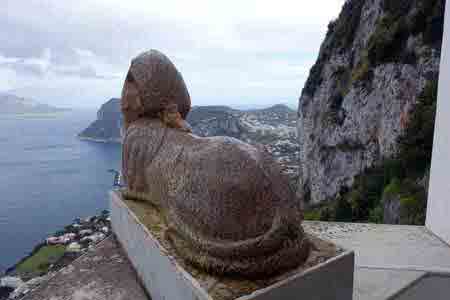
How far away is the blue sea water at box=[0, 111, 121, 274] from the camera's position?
2917 cm

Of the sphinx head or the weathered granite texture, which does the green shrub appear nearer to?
the weathered granite texture

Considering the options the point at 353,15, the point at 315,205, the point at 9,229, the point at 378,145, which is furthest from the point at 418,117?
the point at 9,229

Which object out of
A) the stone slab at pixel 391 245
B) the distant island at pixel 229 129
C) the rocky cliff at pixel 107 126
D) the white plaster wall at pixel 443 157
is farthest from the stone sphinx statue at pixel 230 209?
the rocky cliff at pixel 107 126

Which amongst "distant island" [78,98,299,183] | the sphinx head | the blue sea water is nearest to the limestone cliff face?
the sphinx head

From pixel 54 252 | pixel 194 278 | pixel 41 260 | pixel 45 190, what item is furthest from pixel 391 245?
pixel 45 190

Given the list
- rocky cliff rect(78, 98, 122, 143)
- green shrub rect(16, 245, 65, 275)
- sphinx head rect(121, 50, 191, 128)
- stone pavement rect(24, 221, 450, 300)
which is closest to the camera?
stone pavement rect(24, 221, 450, 300)

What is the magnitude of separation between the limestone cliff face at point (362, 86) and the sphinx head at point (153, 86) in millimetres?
11283

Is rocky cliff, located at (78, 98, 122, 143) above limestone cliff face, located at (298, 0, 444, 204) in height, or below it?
below

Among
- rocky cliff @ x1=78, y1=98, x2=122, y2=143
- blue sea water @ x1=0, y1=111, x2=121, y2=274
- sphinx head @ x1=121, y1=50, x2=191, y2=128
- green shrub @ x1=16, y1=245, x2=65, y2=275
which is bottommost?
green shrub @ x1=16, y1=245, x2=65, y2=275

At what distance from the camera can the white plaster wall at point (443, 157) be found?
5.37 m

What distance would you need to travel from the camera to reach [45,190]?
125 feet

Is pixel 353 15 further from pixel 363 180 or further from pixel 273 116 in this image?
pixel 273 116

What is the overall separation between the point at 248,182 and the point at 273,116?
9192cm

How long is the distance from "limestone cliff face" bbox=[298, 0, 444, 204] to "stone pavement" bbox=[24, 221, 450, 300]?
8.83m
